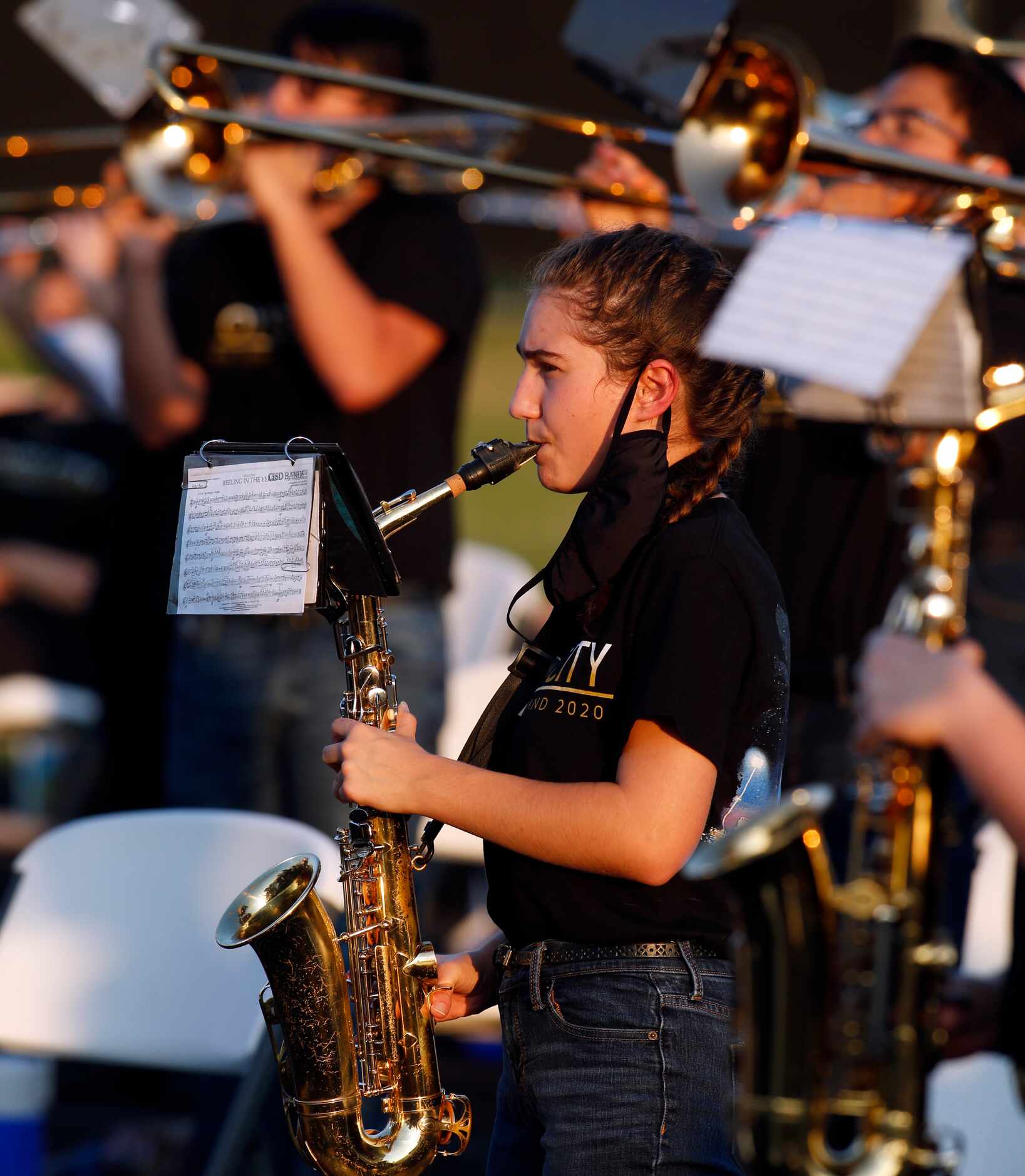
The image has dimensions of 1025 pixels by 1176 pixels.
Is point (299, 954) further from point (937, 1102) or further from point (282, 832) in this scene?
point (937, 1102)

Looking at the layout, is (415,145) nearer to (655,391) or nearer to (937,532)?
(655,391)

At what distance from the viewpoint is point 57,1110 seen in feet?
12.2

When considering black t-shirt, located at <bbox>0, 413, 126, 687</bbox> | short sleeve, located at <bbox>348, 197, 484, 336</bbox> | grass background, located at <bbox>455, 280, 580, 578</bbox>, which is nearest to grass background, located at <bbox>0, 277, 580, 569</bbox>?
grass background, located at <bbox>455, 280, 580, 578</bbox>

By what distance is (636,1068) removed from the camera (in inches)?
63.8

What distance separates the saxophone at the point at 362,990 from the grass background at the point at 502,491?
5962 millimetres

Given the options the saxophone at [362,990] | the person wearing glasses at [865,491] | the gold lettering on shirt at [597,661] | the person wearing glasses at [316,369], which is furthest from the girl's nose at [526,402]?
the person wearing glasses at [316,369]

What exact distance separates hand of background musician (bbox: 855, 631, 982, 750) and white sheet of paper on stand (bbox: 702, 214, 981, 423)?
0.20 meters

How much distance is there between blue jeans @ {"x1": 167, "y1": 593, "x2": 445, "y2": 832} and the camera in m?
2.86

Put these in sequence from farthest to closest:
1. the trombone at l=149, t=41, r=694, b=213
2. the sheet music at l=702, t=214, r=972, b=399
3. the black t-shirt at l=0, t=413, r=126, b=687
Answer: the black t-shirt at l=0, t=413, r=126, b=687, the trombone at l=149, t=41, r=694, b=213, the sheet music at l=702, t=214, r=972, b=399

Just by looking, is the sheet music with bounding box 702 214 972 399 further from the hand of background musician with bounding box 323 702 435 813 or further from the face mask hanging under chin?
the hand of background musician with bounding box 323 702 435 813

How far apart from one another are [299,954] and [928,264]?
1133 millimetres

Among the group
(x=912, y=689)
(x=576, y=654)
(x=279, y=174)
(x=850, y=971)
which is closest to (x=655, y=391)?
(x=576, y=654)

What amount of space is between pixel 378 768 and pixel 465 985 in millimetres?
374

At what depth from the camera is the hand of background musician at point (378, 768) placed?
1648 millimetres
